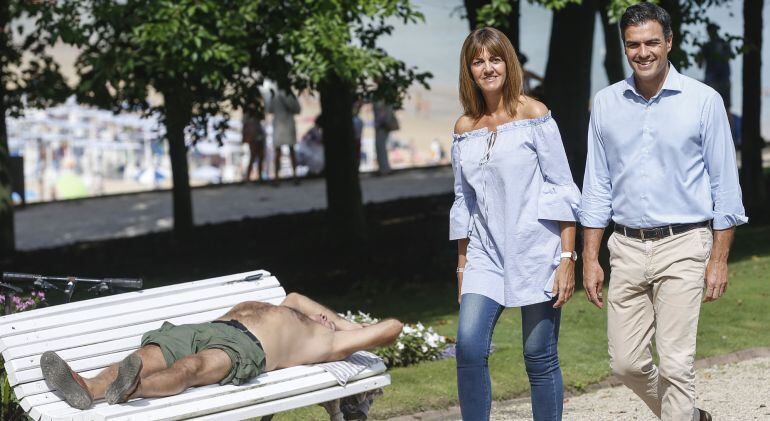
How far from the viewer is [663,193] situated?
501cm

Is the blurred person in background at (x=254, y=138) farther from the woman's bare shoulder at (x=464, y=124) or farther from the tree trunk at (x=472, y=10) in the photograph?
the woman's bare shoulder at (x=464, y=124)

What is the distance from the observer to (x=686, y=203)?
5.01 m

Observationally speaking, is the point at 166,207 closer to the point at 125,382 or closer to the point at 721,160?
the point at 125,382

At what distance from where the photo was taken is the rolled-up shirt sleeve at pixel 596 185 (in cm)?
516

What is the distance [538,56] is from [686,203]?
40.4 metres

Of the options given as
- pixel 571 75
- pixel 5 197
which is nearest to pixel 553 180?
pixel 571 75

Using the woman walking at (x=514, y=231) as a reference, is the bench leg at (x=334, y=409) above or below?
below

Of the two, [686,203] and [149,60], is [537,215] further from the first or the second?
[149,60]

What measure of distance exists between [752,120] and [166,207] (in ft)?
31.7

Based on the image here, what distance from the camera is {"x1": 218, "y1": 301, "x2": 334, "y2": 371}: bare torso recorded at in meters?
5.77

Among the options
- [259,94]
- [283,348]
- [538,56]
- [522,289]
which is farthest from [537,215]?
[538,56]

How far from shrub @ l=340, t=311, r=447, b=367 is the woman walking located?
117 inches

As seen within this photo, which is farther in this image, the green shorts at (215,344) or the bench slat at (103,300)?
the bench slat at (103,300)

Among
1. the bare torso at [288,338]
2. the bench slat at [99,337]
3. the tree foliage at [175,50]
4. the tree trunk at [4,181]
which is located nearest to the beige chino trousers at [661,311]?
the bare torso at [288,338]
